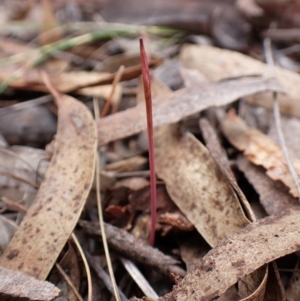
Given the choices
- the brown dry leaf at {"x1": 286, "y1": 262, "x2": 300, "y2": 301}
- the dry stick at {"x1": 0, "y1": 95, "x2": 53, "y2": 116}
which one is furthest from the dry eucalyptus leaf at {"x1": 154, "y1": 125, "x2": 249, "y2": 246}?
the dry stick at {"x1": 0, "y1": 95, "x2": 53, "y2": 116}

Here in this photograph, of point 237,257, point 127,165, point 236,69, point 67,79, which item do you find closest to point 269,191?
point 237,257

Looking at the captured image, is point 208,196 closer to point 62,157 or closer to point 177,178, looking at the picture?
point 177,178

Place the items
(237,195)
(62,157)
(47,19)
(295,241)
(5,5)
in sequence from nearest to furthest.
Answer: (295,241) → (237,195) → (62,157) → (47,19) → (5,5)

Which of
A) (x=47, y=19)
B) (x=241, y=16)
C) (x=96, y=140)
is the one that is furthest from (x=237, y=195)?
(x=47, y=19)

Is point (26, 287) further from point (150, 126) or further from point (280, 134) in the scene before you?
point (280, 134)

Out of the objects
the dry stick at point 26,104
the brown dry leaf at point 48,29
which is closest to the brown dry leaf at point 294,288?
the dry stick at point 26,104

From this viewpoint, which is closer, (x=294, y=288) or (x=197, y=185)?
(x=294, y=288)
